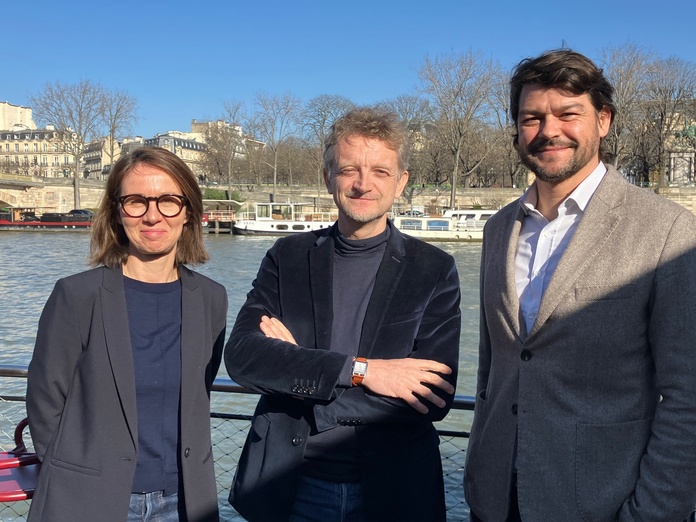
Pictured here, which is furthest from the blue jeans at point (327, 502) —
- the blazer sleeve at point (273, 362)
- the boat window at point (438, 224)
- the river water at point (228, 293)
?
the boat window at point (438, 224)

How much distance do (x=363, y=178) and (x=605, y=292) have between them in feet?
2.66

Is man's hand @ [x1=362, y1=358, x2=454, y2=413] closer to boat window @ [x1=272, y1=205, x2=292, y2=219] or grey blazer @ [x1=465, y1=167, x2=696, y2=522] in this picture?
grey blazer @ [x1=465, y1=167, x2=696, y2=522]

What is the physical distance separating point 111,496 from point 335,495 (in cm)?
66

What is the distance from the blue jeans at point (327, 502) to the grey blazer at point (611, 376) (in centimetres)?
40

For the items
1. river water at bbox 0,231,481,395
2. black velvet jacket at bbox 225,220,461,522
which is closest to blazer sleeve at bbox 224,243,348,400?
black velvet jacket at bbox 225,220,461,522

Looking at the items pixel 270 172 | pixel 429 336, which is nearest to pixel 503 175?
pixel 270 172

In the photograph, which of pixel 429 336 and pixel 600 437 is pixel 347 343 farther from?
pixel 600 437

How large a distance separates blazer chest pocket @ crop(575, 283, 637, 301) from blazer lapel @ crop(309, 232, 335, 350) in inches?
29.6

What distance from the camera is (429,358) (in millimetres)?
2182

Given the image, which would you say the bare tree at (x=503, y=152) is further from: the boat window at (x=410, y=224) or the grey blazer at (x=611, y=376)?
the grey blazer at (x=611, y=376)

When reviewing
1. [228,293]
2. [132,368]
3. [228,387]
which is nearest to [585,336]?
[132,368]

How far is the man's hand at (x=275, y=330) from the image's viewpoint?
220cm

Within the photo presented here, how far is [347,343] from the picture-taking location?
2.24 meters

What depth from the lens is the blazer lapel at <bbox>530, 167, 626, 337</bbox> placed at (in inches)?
76.2
